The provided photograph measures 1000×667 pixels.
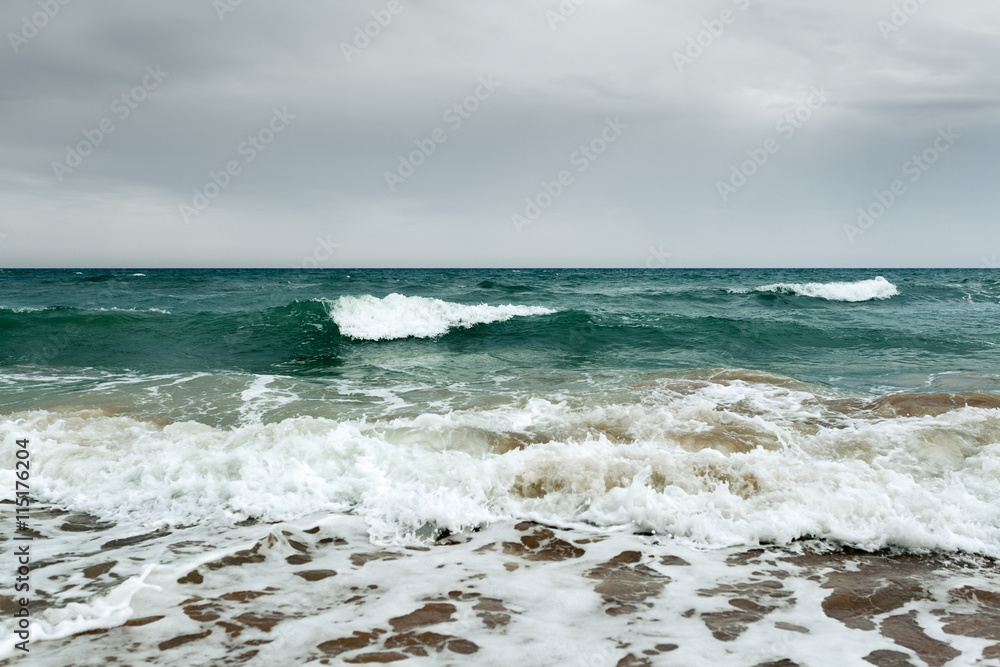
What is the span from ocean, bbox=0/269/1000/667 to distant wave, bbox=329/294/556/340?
626cm

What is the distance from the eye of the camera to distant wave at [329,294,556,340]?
55.3ft

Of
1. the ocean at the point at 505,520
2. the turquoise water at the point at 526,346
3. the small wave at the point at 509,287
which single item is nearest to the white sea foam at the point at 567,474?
the ocean at the point at 505,520

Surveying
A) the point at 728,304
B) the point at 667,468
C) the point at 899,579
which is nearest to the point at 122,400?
the point at 667,468

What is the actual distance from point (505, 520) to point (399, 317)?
538 inches

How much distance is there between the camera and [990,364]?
38.4 ft

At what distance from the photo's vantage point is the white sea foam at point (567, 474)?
439cm

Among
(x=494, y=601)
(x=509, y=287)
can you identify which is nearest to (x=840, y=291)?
(x=509, y=287)

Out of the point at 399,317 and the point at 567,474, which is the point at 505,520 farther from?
the point at 399,317

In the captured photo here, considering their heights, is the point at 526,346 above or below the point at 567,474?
above

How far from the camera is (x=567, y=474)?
5.13m

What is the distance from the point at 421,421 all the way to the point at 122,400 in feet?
16.0

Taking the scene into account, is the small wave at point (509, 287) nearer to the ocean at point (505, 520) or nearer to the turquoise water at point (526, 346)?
the turquoise water at point (526, 346)

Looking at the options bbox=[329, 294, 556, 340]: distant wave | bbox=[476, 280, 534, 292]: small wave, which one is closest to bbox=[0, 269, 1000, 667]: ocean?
bbox=[329, 294, 556, 340]: distant wave

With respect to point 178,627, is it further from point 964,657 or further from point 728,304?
point 728,304
